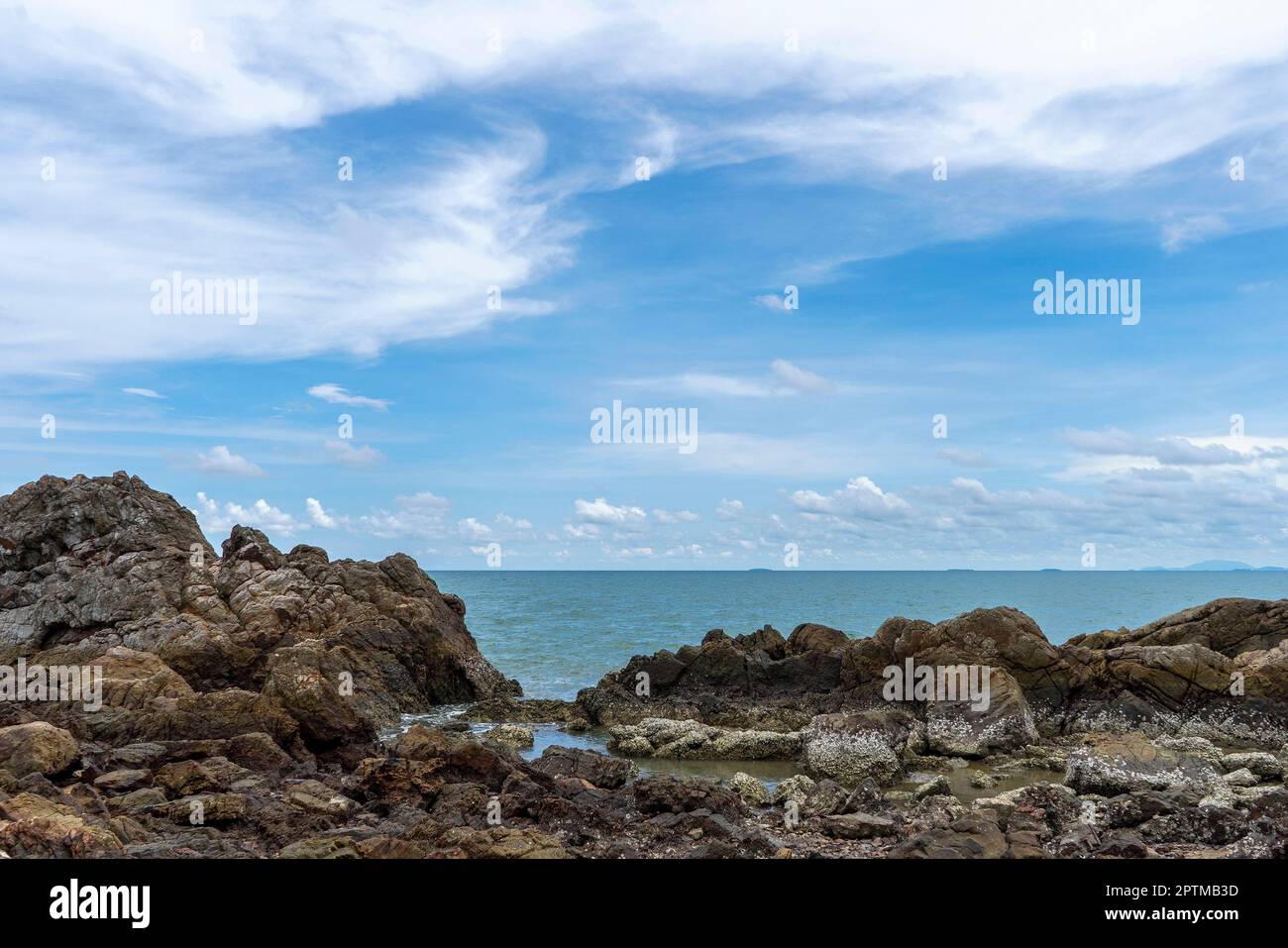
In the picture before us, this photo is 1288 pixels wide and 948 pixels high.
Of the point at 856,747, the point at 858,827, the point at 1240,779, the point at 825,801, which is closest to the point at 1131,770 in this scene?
the point at 1240,779

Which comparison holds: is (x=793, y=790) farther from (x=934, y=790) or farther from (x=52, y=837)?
(x=52, y=837)

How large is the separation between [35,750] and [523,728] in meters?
18.0

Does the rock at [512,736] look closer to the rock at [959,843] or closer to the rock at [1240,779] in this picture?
the rock at [959,843]

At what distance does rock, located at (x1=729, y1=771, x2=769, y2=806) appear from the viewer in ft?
77.9

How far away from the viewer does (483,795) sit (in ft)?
66.2

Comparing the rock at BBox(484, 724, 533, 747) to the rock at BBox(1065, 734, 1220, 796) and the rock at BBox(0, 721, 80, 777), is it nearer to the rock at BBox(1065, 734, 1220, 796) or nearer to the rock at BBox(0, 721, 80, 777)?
the rock at BBox(0, 721, 80, 777)

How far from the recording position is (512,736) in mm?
33812

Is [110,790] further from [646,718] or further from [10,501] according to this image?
[10,501]

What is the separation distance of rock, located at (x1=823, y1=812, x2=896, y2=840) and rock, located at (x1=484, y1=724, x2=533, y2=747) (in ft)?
51.0

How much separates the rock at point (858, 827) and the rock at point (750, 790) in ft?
12.2

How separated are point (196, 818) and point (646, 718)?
20456mm

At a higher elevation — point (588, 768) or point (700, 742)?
point (588, 768)
